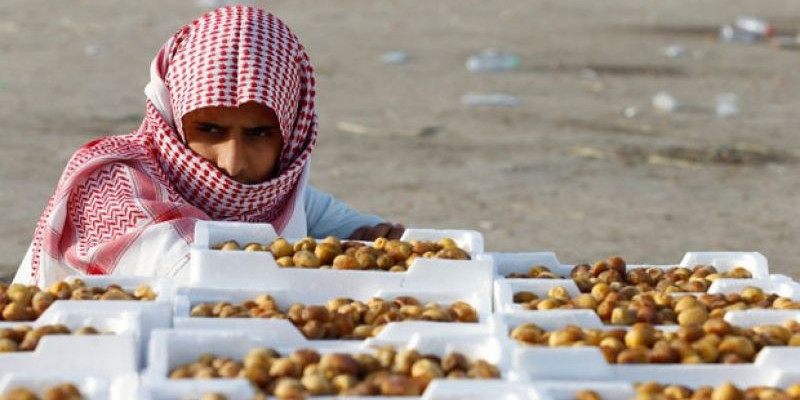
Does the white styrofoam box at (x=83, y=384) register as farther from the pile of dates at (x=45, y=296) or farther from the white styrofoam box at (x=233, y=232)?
the white styrofoam box at (x=233, y=232)

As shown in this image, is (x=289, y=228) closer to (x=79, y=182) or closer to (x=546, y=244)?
(x=79, y=182)

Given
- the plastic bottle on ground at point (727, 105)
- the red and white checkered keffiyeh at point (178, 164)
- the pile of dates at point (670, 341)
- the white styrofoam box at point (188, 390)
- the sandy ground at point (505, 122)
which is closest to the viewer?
the white styrofoam box at point (188, 390)

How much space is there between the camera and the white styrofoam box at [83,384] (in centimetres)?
216

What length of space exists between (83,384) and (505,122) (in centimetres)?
727

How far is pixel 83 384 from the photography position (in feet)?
7.22

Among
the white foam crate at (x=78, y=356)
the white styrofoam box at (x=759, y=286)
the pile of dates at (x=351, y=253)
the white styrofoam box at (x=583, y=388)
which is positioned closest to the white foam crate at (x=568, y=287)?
the white styrofoam box at (x=759, y=286)

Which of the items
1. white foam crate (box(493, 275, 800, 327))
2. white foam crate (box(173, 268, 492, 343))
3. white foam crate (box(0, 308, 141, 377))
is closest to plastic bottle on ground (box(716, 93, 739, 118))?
white foam crate (box(493, 275, 800, 327))

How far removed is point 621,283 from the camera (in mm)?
2979

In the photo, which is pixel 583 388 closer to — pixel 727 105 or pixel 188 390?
pixel 188 390

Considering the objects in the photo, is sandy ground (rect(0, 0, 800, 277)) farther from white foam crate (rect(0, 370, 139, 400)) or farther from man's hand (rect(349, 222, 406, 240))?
white foam crate (rect(0, 370, 139, 400))

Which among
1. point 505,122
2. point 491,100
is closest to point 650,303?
point 505,122

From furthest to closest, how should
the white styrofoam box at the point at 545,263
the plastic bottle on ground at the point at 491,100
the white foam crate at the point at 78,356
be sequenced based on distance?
the plastic bottle on ground at the point at 491,100, the white styrofoam box at the point at 545,263, the white foam crate at the point at 78,356

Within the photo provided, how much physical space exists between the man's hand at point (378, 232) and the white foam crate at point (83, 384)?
1651 millimetres

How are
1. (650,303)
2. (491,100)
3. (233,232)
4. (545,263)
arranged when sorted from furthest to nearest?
(491,100)
(545,263)
(233,232)
(650,303)
